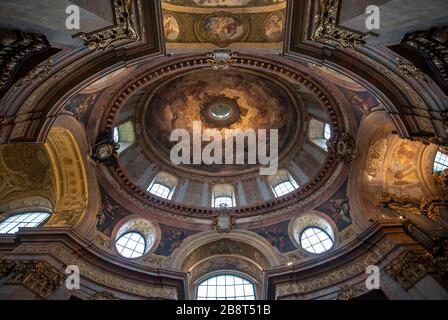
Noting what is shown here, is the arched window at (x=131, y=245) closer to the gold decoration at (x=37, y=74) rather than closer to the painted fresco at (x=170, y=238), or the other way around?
the painted fresco at (x=170, y=238)

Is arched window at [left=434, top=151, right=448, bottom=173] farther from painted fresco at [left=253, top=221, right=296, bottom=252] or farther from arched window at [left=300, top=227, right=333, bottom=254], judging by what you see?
painted fresco at [left=253, top=221, right=296, bottom=252]

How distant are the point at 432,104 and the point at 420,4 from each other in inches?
136

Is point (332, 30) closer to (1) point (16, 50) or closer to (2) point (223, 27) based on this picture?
(2) point (223, 27)

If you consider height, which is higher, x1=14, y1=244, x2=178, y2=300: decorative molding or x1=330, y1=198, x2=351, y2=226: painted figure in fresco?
x1=330, y1=198, x2=351, y2=226: painted figure in fresco

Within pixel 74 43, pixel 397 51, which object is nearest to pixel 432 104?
pixel 397 51

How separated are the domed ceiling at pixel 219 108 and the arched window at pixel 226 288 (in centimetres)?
775

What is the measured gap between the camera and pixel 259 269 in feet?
58.3

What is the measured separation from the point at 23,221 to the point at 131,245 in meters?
5.26

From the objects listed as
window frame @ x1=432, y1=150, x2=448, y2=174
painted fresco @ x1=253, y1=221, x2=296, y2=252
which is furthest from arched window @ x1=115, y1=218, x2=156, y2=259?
window frame @ x1=432, y1=150, x2=448, y2=174

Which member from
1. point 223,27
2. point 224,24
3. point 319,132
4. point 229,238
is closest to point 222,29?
point 223,27

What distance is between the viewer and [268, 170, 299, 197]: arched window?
2095 cm

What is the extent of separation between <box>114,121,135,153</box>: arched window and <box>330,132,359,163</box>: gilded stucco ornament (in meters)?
12.1

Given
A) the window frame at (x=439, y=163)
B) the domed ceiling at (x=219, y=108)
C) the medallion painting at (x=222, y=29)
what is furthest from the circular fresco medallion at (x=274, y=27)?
the domed ceiling at (x=219, y=108)
